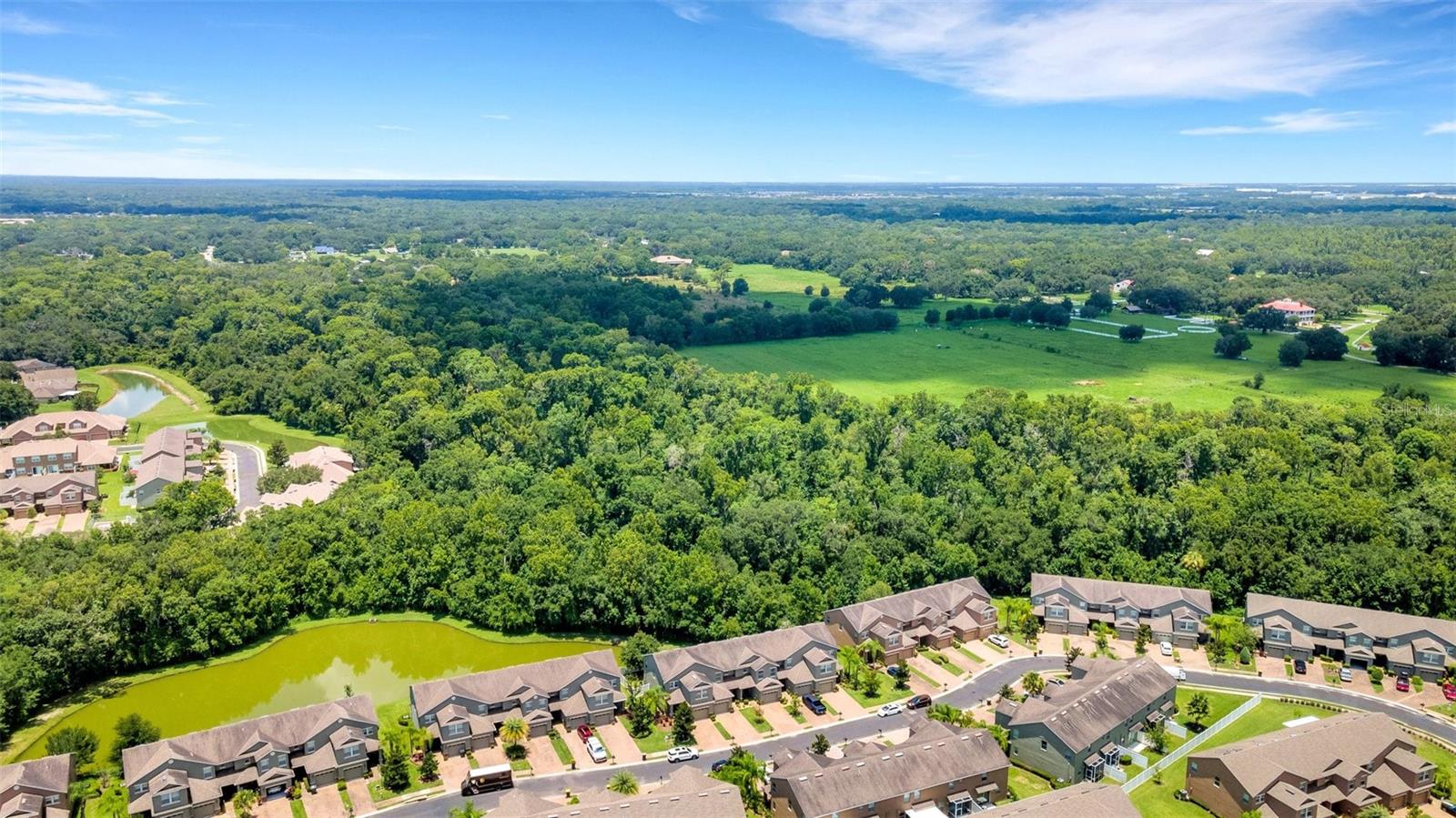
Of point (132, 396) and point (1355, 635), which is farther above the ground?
point (132, 396)

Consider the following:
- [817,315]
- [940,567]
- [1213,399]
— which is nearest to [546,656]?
[940,567]

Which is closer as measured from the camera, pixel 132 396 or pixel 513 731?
pixel 513 731

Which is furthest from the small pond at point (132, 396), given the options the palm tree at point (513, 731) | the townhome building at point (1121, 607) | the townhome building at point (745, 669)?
the townhome building at point (1121, 607)

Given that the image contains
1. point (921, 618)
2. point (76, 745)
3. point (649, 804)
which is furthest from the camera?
point (921, 618)

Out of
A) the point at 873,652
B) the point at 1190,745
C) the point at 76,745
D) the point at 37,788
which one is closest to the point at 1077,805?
the point at 1190,745

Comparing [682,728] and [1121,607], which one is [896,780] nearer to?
[682,728]

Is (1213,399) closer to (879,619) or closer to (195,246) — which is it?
(879,619)
